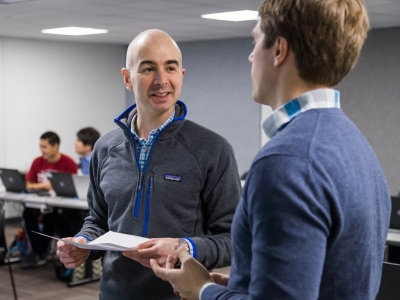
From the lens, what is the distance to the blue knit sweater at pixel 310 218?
36.0 inches

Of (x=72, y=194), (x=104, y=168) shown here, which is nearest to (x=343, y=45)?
(x=104, y=168)

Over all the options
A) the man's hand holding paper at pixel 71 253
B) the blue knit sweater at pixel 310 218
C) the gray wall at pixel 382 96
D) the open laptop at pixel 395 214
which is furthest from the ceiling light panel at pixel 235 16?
the blue knit sweater at pixel 310 218

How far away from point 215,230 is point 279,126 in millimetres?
786

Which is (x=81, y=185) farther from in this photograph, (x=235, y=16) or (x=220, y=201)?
(x=220, y=201)

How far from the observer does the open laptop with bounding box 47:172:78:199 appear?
5.73 metres

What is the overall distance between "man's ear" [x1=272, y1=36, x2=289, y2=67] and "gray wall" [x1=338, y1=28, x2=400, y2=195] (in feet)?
22.9

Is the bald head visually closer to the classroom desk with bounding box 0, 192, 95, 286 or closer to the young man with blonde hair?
the young man with blonde hair

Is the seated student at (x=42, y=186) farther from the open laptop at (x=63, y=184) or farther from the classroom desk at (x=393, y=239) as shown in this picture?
the classroom desk at (x=393, y=239)

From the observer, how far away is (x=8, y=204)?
8.52m

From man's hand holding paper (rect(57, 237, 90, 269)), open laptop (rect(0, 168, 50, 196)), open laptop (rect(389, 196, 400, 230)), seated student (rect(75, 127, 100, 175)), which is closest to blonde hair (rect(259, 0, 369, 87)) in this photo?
man's hand holding paper (rect(57, 237, 90, 269))

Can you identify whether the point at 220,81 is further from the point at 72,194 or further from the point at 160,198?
the point at 160,198

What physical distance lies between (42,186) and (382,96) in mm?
4416

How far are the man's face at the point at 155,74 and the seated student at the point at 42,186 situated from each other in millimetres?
4496

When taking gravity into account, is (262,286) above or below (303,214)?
below
